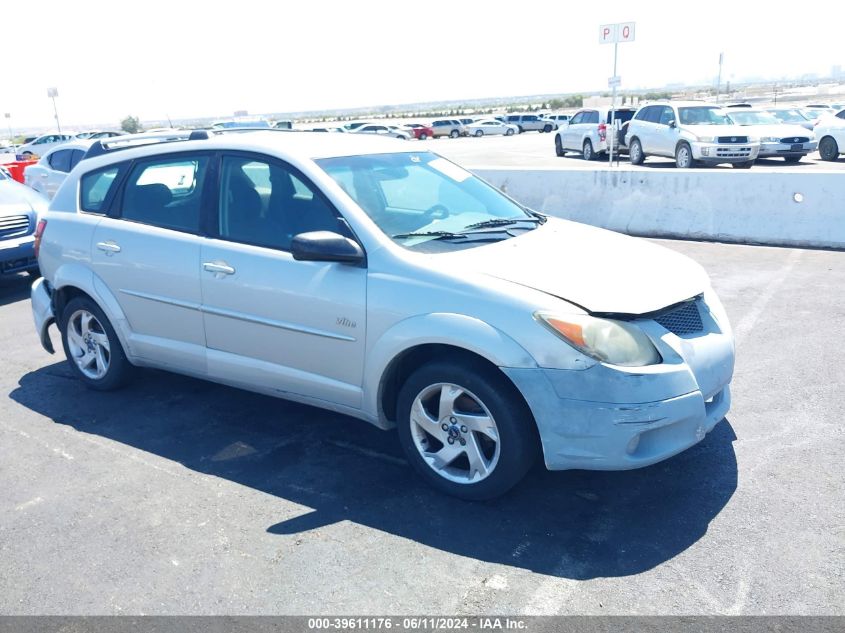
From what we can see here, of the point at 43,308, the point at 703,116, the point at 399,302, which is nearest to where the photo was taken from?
the point at 399,302

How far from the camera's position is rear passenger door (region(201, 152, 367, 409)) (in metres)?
4.29

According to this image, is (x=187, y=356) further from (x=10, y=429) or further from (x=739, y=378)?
(x=739, y=378)

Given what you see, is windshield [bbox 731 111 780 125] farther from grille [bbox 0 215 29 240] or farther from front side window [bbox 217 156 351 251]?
front side window [bbox 217 156 351 251]

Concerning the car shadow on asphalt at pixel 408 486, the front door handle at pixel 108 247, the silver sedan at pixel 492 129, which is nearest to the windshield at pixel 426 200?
the car shadow on asphalt at pixel 408 486

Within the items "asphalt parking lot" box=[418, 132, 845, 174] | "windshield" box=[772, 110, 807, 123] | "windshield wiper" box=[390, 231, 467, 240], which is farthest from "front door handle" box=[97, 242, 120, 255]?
"windshield" box=[772, 110, 807, 123]

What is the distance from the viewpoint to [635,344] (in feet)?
12.2

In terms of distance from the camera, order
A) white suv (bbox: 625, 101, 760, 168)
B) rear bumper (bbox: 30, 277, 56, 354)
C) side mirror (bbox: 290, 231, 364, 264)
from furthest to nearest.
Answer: white suv (bbox: 625, 101, 760, 168) < rear bumper (bbox: 30, 277, 56, 354) < side mirror (bbox: 290, 231, 364, 264)

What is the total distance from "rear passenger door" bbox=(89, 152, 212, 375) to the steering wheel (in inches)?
56.0

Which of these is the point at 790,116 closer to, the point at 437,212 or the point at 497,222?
the point at 497,222

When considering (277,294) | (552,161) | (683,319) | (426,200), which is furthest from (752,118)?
(277,294)

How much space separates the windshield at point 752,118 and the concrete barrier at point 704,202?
11.0 m

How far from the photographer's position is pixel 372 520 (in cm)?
392

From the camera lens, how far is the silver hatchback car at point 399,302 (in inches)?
145

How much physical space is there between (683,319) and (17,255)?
8103mm
